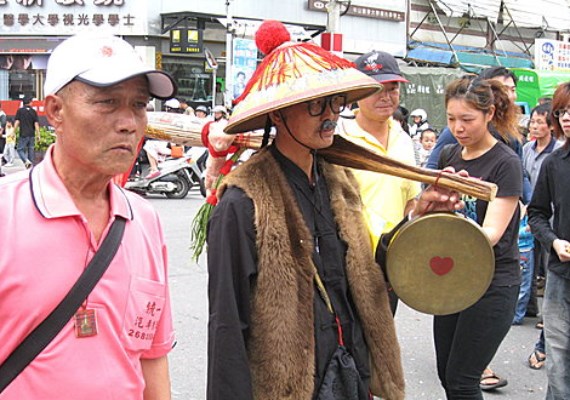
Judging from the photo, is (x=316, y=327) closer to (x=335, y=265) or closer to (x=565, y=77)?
(x=335, y=265)

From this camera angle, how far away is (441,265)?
9.20ft

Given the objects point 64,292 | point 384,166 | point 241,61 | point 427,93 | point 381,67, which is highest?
point 241,61

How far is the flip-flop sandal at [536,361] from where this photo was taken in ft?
18.4

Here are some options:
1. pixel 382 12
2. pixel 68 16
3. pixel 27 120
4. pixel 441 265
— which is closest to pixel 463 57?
pixel 382 12

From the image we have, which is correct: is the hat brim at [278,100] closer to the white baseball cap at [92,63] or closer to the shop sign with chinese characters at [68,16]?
the white baseball cap at [92,63]

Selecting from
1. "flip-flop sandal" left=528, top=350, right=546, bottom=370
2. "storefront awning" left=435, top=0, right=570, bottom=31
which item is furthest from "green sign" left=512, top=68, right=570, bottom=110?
Answer: "flip-flop sandal" left=528, top=350, right=546, bottom=370

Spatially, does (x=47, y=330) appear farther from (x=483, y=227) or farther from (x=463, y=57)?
(x=463, y=57)

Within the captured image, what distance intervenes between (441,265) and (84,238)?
4.81 ft

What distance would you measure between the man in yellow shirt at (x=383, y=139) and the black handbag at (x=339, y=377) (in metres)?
0.89

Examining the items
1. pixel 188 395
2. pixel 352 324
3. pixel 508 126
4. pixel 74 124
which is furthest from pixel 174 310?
pixel 74 124

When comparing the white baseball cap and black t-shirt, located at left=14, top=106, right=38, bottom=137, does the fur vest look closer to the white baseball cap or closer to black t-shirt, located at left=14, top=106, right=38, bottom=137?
the white baseball cap

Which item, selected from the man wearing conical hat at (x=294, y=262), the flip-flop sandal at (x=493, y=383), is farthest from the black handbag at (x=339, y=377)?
the flip-flop sandal at (x=493, y=383)

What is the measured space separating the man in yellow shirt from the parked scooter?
9599mm

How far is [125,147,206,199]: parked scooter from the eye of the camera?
13.6 m
